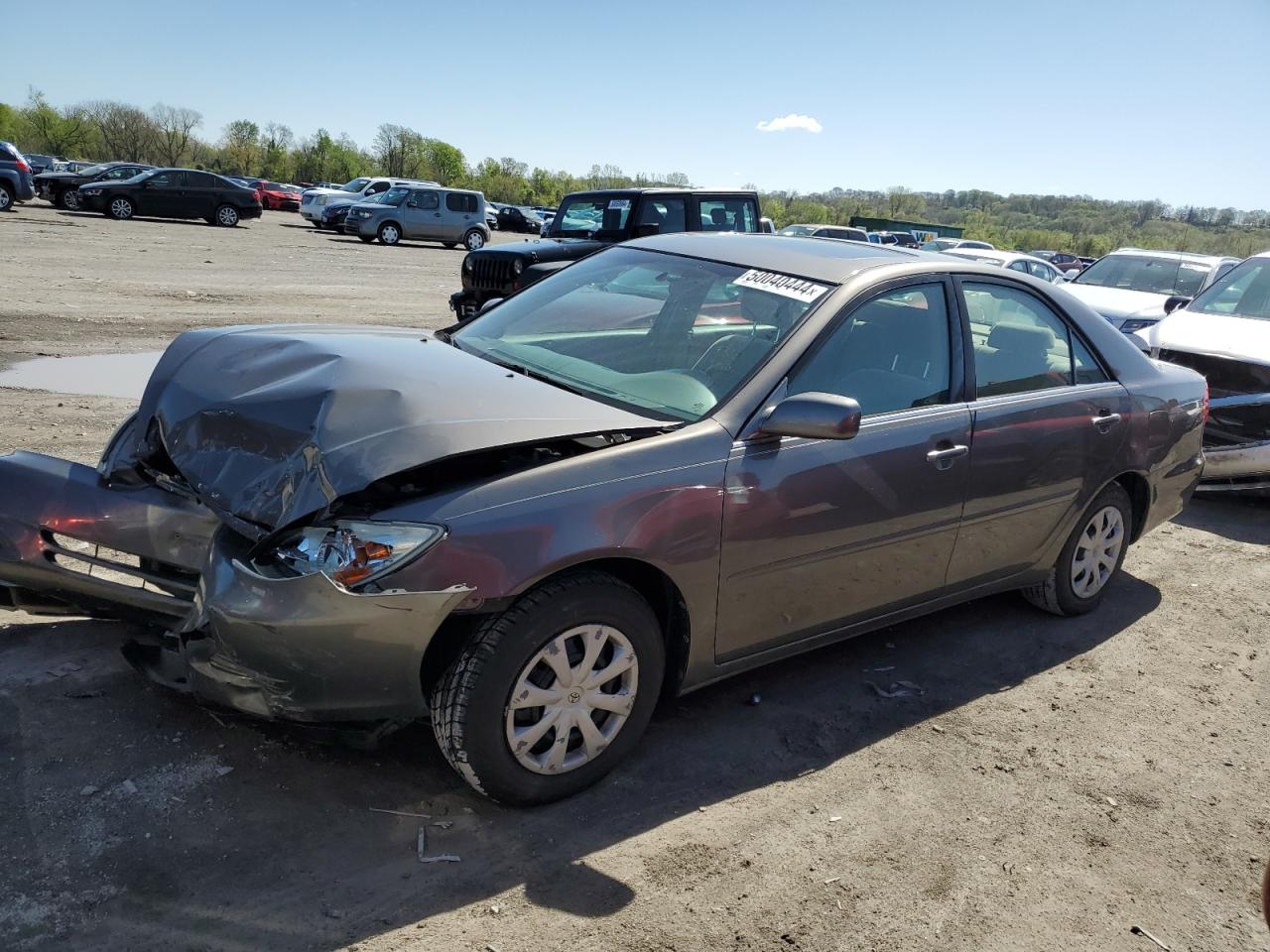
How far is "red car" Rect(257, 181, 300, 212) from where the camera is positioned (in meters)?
47.4

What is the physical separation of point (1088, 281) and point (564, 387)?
1128 cm

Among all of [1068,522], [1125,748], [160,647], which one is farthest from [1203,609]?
[160,647]

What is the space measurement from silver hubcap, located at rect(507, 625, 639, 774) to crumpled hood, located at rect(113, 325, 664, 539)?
2.16 feet

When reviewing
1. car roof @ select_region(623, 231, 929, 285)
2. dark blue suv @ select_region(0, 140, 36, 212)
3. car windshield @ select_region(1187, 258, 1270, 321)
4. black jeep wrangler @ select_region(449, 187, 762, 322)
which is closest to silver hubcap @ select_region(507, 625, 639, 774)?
car roof @ select_region(623, 231, 929, 285)

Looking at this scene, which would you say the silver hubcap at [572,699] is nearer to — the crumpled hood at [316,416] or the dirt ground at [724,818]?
the dirt ground at [724,818]

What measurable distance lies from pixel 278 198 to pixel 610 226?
40.6 m

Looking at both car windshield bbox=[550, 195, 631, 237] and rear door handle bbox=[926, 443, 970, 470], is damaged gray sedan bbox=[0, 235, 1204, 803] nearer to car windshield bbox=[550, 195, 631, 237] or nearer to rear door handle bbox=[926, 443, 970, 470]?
rear door handle bbox=[926, 443, 970, 470]

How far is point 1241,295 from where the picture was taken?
856 cm

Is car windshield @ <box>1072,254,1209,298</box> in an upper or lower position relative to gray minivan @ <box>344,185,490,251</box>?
lower

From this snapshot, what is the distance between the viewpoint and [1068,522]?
465cm

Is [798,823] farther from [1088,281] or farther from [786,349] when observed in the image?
[1088,281]

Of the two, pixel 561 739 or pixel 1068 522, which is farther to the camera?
pixel 1068 522

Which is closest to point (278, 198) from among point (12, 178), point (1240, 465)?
point (12, 178)

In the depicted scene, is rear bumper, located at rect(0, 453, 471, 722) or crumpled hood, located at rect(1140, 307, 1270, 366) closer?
rear bumper, located at rect(0, 453, 471, 722)
